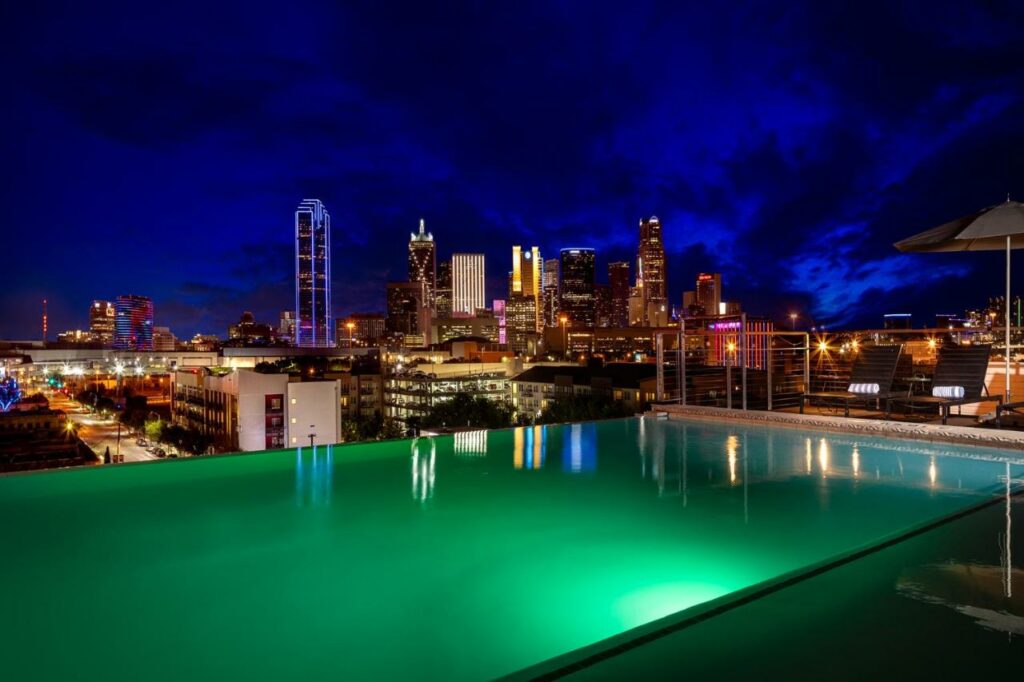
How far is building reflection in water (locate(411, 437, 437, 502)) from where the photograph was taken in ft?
13.0

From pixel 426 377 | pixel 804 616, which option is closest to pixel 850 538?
pixel 804 616

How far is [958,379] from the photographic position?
606 cm

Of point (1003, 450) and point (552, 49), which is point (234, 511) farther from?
point (552, 49)

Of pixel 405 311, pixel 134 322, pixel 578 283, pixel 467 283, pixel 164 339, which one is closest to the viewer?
pixel 134 322

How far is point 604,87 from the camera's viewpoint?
25.6 meters

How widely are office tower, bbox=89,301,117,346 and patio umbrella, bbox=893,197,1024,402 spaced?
402ft

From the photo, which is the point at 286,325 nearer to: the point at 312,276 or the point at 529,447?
the point at 312,276

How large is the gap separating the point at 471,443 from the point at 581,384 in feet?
142

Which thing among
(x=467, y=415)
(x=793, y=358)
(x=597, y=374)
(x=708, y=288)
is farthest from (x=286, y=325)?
(x=793, y=358)

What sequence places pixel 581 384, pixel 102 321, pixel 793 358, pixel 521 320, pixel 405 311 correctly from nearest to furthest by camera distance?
1. pixel 793 358
2. pixel 581 384
3. pixel 102 321
4. pixel 405 311
5. pixel 521 320

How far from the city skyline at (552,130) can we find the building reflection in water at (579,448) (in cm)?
560

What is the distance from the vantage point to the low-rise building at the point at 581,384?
1708 inches

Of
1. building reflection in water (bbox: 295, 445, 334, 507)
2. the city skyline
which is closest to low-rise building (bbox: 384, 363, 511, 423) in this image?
the city skyline

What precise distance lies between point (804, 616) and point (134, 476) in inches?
175
